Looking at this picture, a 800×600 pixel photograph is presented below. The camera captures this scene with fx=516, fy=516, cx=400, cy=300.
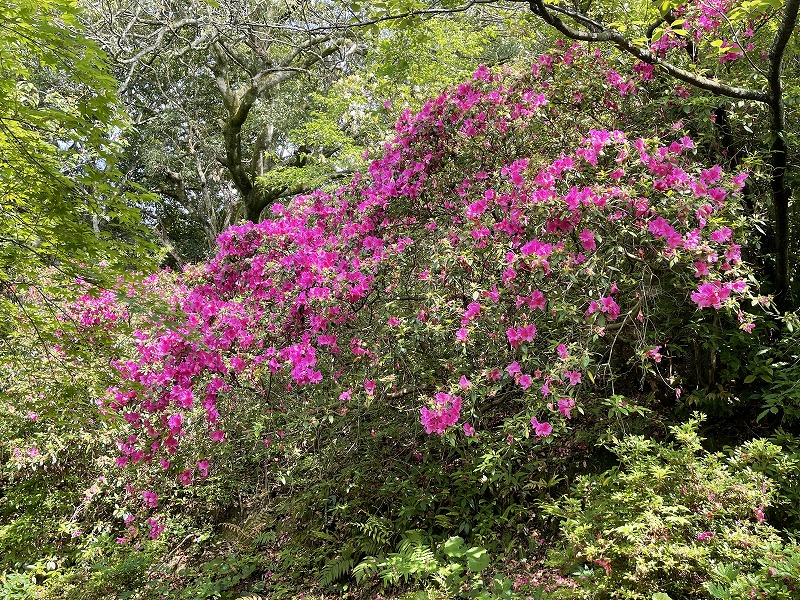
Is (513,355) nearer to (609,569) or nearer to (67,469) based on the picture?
(609,569)

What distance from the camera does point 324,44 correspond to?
34.5 feet

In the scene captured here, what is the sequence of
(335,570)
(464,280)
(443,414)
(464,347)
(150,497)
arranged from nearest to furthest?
(443,414)
(464,347)
(464,280)
(335,570)
(150,497)

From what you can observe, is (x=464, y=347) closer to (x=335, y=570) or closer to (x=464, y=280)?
(x=464, y=280)

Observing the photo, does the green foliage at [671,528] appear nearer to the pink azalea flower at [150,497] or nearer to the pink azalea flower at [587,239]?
the pink azalea flower at [587,239]

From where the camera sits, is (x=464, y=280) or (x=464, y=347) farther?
(x=464, y=280)

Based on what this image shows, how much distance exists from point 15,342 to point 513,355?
15.8 feet

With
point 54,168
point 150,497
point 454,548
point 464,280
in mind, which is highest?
point 54,168

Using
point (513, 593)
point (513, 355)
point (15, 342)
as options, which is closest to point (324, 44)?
point (15, 342)

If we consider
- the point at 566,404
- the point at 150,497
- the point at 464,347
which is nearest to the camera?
the point at 566,404

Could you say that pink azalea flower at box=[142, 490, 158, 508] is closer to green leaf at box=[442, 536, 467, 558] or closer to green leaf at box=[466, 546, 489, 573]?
green leaf at box=[442, 536, 467, 558]

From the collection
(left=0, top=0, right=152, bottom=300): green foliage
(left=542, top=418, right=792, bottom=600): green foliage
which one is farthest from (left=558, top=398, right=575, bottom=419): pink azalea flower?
(left=0, top=0, right=152, bottom=300): green foliage

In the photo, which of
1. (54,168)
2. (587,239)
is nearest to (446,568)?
(587,239)

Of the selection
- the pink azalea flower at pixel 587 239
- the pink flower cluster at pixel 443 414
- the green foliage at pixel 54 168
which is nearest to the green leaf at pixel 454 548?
the pink flower cluster at pixel 443 414

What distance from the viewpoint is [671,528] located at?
1.96 meters
